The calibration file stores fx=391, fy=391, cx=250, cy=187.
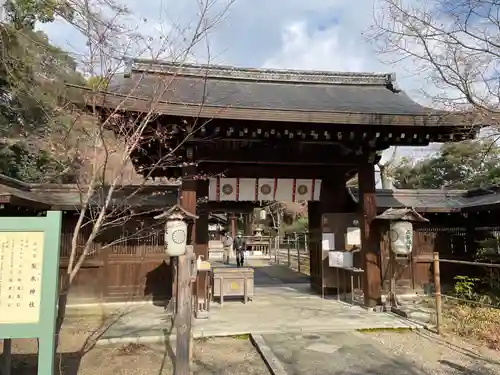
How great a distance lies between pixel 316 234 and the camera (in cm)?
1034

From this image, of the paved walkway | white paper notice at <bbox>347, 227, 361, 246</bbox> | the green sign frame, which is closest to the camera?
the green sign frame

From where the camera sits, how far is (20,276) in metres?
2.96

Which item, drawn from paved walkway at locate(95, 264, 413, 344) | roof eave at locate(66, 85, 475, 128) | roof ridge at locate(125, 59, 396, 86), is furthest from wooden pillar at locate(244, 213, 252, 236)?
roof eave at locate(66, 85, 475, 128)

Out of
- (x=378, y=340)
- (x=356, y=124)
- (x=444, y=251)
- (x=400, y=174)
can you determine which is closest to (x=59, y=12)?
(x=356, y=124)

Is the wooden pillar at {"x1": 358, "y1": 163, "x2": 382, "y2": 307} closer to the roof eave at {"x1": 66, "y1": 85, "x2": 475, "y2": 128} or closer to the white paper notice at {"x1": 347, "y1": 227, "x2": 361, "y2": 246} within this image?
the white paper notice at {"x1": 347, "y1": 227, "x2": 361, "y2": 246}

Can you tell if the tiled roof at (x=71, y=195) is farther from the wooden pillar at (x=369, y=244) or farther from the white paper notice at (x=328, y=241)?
the wooden pillar at (x=369, y=244)

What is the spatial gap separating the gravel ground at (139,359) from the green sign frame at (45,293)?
1.51 m

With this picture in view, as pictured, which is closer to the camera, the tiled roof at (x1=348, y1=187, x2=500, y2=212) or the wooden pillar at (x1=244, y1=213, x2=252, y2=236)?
the tiled roof at (x1=348, y1=187, x2=500, y2=212)

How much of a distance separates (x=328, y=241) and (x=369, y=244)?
1546mm

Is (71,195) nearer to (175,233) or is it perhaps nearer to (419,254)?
(175,233)

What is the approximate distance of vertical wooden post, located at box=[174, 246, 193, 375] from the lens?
156 inches

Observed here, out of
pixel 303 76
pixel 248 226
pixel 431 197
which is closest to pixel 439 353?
pixel 431 197

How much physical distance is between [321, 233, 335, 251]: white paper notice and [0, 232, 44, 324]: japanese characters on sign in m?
7.52

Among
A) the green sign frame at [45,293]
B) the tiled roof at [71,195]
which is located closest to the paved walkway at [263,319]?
the tiled roof at [71,195]
